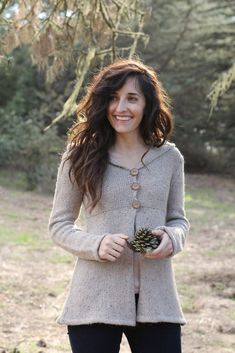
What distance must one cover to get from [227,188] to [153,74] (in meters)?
14.9

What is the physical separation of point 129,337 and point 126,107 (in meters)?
0.86

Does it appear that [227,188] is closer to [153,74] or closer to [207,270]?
[207,270]

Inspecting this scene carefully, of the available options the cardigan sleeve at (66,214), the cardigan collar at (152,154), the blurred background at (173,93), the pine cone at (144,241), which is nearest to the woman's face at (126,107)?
the cardigan collar at (152,154)

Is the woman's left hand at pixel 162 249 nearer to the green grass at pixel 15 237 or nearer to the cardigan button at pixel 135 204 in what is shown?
the cardigan button at pixel 135 204

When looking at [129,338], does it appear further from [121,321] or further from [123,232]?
[123,232]

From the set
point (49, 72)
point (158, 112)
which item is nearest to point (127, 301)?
point (158, 112)

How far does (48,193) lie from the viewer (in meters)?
14.1

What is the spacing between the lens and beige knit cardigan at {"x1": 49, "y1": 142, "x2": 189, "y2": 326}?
2.56 metres

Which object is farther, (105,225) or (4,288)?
(4,288)

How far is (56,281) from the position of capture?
720cm

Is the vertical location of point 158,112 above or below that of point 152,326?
above

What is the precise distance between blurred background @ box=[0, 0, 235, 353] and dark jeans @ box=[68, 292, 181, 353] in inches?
78.0

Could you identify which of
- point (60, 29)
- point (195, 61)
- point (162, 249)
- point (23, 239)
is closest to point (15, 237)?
point (23, 239)

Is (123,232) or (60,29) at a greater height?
(60,29)
